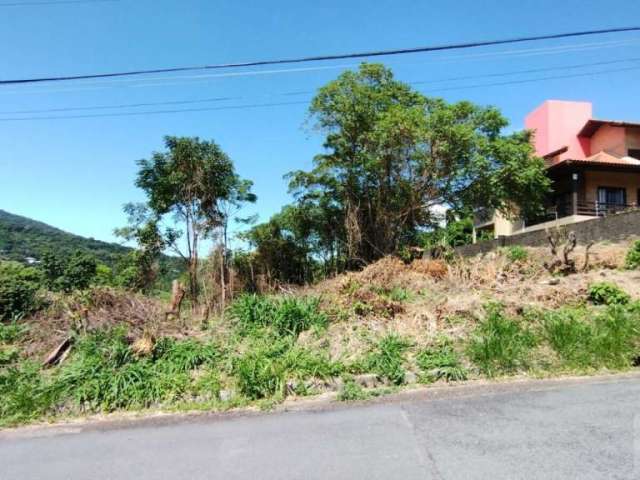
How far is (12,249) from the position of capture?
99.1 ft

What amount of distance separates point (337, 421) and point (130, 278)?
10100 mm

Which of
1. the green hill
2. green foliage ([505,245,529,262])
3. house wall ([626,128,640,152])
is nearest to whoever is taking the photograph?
green foliage ([505,245,529,262])

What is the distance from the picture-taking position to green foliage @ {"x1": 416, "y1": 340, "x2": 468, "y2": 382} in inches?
208

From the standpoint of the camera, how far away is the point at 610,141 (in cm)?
2398

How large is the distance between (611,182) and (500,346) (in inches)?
840

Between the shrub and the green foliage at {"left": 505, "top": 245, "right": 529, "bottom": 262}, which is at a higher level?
the green foliage at {"left": 505, "top": 245, "right": 529, "bottom": 262}

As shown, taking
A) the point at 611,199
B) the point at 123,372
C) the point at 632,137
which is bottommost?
the point at 123,372

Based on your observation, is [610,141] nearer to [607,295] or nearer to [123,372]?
[607,295]

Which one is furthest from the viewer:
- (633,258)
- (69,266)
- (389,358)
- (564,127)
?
(564,127)

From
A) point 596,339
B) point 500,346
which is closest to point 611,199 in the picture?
point 596,339

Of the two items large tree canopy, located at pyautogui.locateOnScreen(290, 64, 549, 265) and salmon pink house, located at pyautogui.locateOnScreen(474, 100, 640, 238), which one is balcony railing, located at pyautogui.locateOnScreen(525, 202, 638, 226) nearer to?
salmon pink house, located at pyautogui.locateOnScreen(474, 100, 640, 238)

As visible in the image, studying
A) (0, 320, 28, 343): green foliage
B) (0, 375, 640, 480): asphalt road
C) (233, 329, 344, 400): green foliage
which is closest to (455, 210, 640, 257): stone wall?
(0, 375, 640, 480): asphalt road

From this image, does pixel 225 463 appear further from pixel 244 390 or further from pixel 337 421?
pixel 244 390

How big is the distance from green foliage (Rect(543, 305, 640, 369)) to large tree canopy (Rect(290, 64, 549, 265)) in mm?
7696
